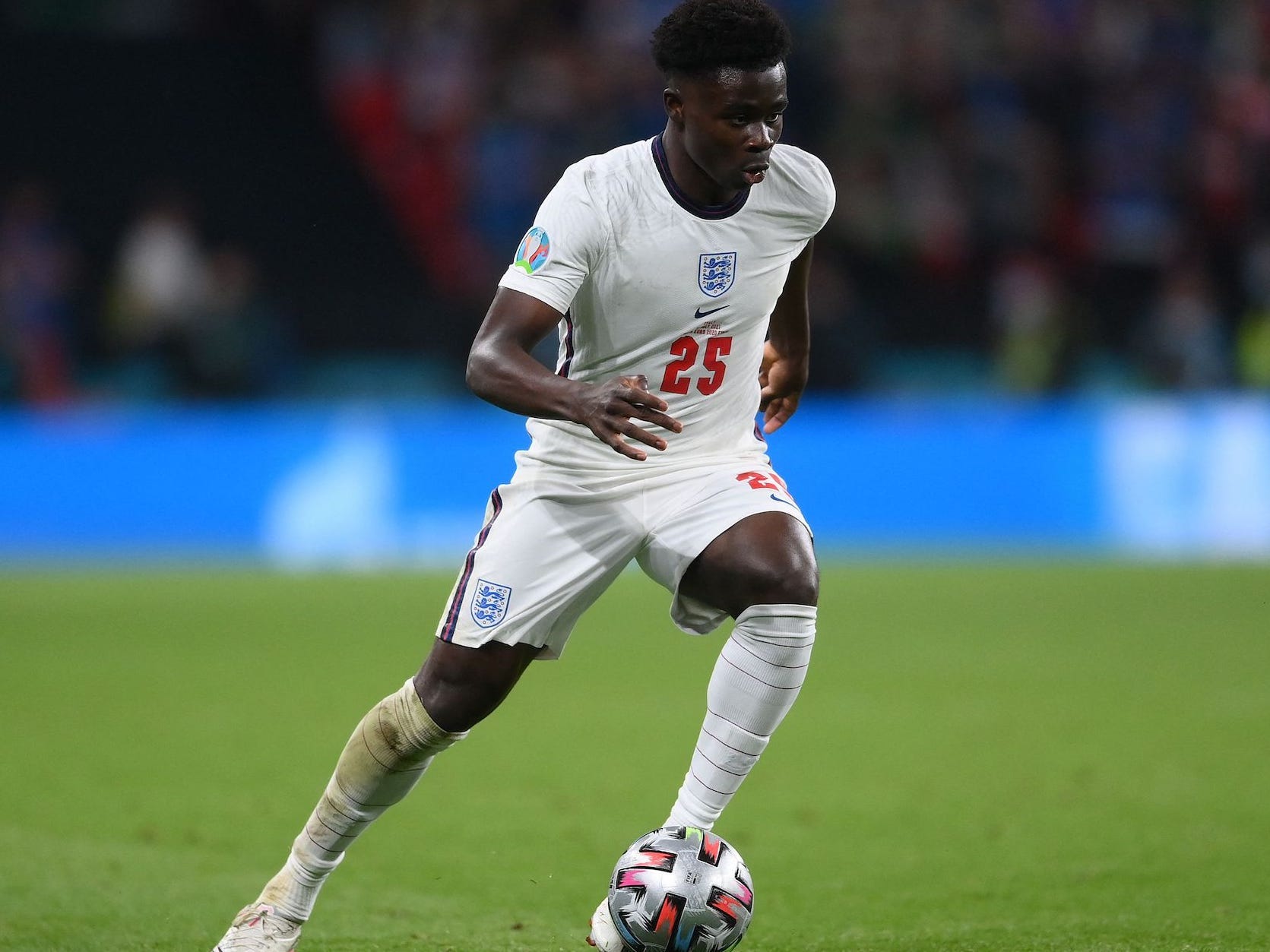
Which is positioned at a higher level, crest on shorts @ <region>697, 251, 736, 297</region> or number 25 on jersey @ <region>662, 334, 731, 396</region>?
crest on shorts @ <region>697, 251, 736, 297</region>

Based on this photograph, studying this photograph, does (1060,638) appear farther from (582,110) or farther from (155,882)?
(582,110)

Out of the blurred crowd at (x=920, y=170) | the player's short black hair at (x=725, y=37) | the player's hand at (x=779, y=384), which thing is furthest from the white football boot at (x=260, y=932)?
the blurred crowd at (x=920, y=170)

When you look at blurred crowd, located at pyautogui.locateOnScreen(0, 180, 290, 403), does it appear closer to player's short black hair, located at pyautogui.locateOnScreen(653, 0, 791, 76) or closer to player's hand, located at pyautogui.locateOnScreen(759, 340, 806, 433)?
player's hand, located at pyautogui.locateOnScreen(759, 340, 806, 433)

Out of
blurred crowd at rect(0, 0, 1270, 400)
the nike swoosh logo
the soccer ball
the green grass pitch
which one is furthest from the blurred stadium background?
the soccer ball

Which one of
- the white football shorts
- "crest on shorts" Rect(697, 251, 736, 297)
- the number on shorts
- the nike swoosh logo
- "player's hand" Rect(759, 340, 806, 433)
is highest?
"crest on shorts" Rect(697, 251, 736, 297)

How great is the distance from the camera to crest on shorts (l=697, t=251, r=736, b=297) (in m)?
4.38

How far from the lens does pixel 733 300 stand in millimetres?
4461

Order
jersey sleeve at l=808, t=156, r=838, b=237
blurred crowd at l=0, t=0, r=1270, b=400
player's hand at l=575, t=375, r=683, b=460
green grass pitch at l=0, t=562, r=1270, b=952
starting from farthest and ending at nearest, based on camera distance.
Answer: blurred crowd at l=0, t=0, r=1270, b=400
green grass pitch at l=0, t=562, r=1270, b=952
jersey sleeve at l=808, t=156, r=838, b=237
player's hand at l=575, t=375, r=683, b=460

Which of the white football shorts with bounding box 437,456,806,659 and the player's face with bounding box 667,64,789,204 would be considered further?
the white football shorts with bounding box 437,456,806,659

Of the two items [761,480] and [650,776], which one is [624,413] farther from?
[650,776]

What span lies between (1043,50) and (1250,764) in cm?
1287

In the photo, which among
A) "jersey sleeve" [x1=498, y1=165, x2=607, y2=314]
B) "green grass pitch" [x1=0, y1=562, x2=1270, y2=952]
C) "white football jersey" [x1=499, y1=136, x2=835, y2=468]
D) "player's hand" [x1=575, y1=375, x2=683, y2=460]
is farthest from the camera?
"green grass pitch" [x1=0, y1=562, x2=1270, y2=952]

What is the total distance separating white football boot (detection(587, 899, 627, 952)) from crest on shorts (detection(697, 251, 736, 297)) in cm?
156

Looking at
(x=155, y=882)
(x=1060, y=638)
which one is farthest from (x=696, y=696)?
(x=155, y=882)
